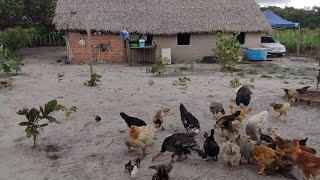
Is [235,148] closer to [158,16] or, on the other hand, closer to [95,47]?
[95,47]

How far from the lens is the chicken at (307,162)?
5.75 m

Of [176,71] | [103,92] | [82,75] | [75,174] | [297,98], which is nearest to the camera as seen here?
[75,174]

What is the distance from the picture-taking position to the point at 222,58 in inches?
714

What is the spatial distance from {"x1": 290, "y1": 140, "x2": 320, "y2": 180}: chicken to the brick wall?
55.0ft

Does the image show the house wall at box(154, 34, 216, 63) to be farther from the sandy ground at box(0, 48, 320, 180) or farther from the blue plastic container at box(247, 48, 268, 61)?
the sandy ground at box(0, 48, 320, 180)

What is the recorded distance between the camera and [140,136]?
707 cm

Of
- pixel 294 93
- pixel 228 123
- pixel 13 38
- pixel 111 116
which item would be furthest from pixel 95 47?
pixel 228 123

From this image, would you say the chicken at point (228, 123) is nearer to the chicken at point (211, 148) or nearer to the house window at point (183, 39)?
the chicken at point (211, 148)

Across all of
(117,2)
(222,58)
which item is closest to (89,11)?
(117,2)

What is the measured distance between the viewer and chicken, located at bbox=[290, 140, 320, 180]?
575 centimetres

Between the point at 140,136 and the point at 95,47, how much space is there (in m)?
15.6

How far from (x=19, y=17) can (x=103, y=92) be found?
17.9 metres

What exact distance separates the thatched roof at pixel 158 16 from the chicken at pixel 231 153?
15.7 metres

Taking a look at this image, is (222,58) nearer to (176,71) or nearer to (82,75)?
(176,71)
